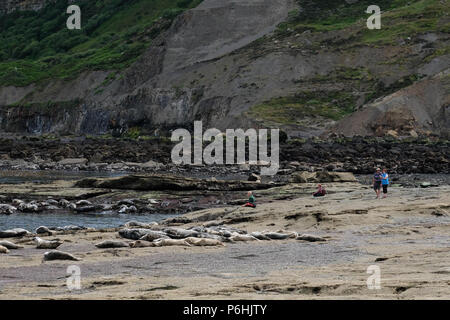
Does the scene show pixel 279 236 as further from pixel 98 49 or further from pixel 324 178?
pixel 98 49

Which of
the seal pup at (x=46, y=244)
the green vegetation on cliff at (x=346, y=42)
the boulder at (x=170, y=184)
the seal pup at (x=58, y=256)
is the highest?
the green vegetation on cliff at (x=346, y=42)

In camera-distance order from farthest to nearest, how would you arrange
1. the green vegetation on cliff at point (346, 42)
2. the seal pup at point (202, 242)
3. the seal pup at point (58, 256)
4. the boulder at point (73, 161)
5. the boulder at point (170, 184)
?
the green vegetation on cliff at point (346, 42) < the boulder at point (73, 161) < the boulder at point (170, 184) < the seal pup at point (202, 242) < the seal pup at point (58, 256)

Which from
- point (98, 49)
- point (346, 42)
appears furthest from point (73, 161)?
point (98, 49)

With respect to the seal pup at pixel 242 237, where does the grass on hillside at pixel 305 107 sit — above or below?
above

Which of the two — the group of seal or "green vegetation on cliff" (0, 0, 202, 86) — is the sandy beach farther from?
"green vegetation on cliff" (0, 0, 202, 86)

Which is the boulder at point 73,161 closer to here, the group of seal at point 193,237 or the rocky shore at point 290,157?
the rocky shore at point 290,157

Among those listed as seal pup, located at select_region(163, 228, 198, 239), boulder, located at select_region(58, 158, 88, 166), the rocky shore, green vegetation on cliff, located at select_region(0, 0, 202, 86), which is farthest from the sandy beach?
green vegetation on cliff, located at select_region(0, 0, 202, 86)

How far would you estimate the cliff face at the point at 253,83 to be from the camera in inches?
3573

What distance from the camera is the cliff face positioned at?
90.8 metres

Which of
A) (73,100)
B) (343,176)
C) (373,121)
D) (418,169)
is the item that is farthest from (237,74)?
(343,176)

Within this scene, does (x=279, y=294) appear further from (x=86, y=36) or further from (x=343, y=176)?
(x=86, y=36)

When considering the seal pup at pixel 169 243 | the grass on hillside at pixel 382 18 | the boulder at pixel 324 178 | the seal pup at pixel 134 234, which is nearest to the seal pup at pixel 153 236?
the seal pup at pixel 134 234

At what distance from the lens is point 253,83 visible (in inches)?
4134
